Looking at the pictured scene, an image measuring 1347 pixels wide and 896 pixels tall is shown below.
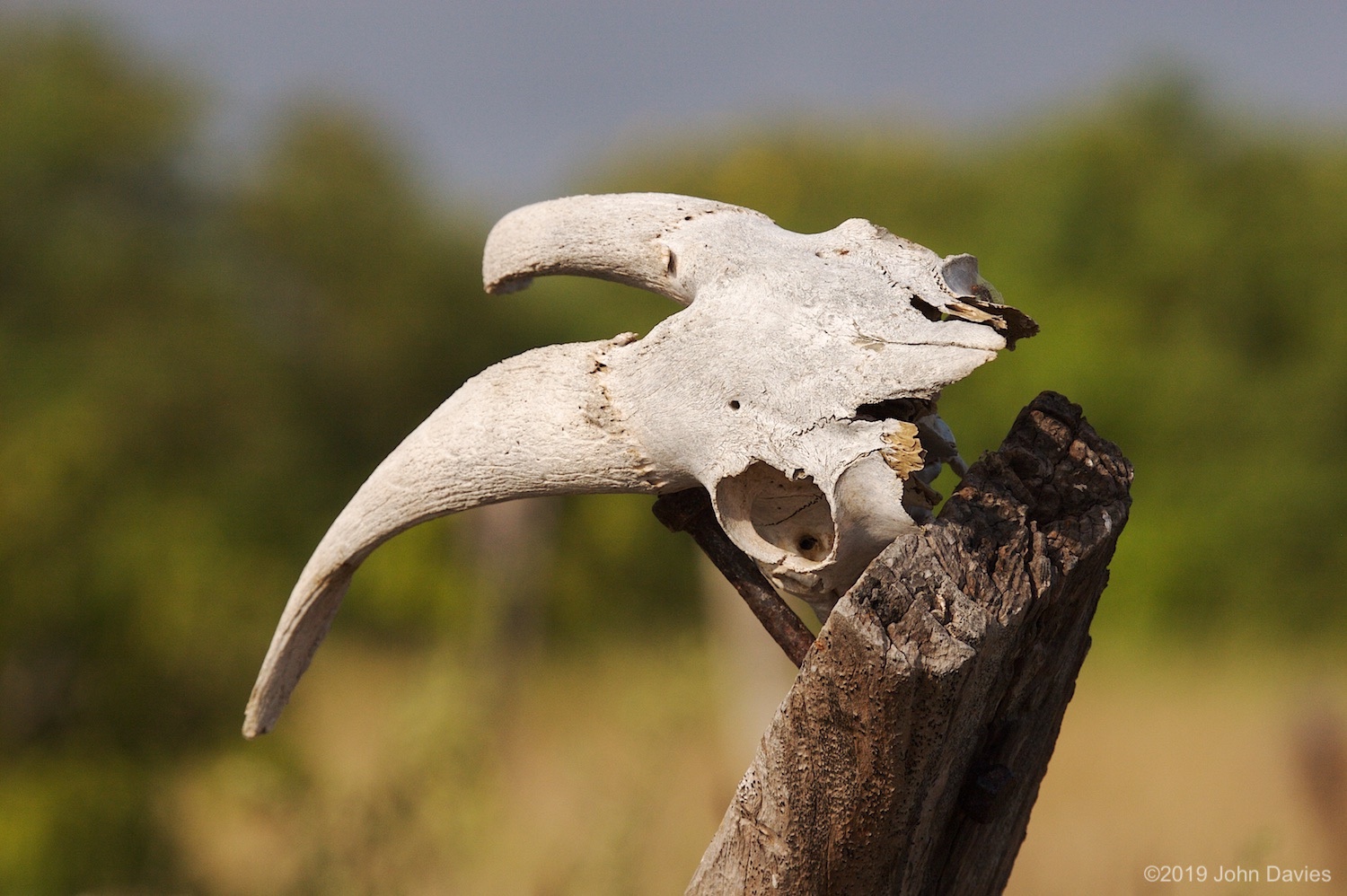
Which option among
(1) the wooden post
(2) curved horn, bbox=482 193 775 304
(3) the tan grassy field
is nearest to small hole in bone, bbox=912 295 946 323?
(1) the wooden post

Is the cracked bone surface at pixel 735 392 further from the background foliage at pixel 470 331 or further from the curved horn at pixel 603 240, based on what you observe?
the background foliage at pixel 470 331

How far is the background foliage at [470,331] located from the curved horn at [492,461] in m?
6.28

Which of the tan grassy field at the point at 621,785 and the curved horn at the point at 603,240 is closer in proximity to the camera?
the curved horn at the point at 603,240

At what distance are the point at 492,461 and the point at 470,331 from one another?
51.2ft

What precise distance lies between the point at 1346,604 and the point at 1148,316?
3.90 m

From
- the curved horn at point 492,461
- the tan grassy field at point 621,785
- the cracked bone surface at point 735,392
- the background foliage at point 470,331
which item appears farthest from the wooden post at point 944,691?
Result: the background foliage at point 470,331

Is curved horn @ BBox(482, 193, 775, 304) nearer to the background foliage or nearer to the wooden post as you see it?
the wooden post

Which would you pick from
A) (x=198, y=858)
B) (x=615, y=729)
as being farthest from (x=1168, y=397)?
(x=198, y=858)

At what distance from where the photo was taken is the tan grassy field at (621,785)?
12.5 feet

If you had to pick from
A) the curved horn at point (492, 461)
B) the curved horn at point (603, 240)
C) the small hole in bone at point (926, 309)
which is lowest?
the curved horn at point (492, 461)

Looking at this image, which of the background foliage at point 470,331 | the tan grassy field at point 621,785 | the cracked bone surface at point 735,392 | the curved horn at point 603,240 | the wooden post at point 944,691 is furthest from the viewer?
the background foliage at point 470,331

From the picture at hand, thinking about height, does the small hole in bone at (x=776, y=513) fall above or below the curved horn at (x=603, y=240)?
below

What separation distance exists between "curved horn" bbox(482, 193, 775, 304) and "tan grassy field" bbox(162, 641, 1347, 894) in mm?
1973

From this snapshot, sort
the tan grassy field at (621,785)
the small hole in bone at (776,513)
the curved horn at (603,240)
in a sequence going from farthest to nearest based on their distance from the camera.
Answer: the tan grassy field at (621,785) → the curved horn at (603,240) → the small hole in bone at (776,513)
